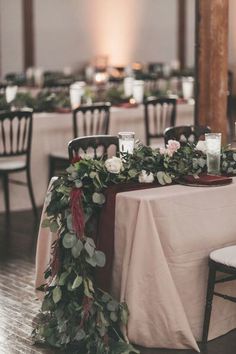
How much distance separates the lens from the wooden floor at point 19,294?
361cm

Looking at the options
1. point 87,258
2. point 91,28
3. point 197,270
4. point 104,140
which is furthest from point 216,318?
point 91,28

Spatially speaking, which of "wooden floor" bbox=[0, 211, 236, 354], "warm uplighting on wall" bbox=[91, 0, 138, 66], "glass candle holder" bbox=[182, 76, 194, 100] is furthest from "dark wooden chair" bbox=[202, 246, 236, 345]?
"warm uplighting on wall" bbox=[91, 0, 138, 66]

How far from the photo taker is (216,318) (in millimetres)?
3742

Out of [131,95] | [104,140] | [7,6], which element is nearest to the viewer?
[104,140]

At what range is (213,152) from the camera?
3820mm

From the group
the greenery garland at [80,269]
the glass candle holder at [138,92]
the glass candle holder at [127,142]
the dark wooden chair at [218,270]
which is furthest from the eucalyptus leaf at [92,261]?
the glass candle holder at [138,92]

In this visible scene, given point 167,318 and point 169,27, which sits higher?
point 169,27

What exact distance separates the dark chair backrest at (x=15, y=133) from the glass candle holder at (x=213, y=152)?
2596mm

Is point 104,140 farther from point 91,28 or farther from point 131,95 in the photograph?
point 91,28

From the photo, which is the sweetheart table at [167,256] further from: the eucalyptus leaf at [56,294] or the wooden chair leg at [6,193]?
the wooden chair leg at [6,193]

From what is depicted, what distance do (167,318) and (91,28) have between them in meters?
11.7

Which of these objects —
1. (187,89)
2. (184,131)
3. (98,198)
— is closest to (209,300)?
(98,198)

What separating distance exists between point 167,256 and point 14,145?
331 centimetres

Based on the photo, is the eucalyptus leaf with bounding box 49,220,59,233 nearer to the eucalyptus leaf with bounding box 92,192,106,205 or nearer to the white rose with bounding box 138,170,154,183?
the eucalyptus leaf with bounding box 92,192,106,205
